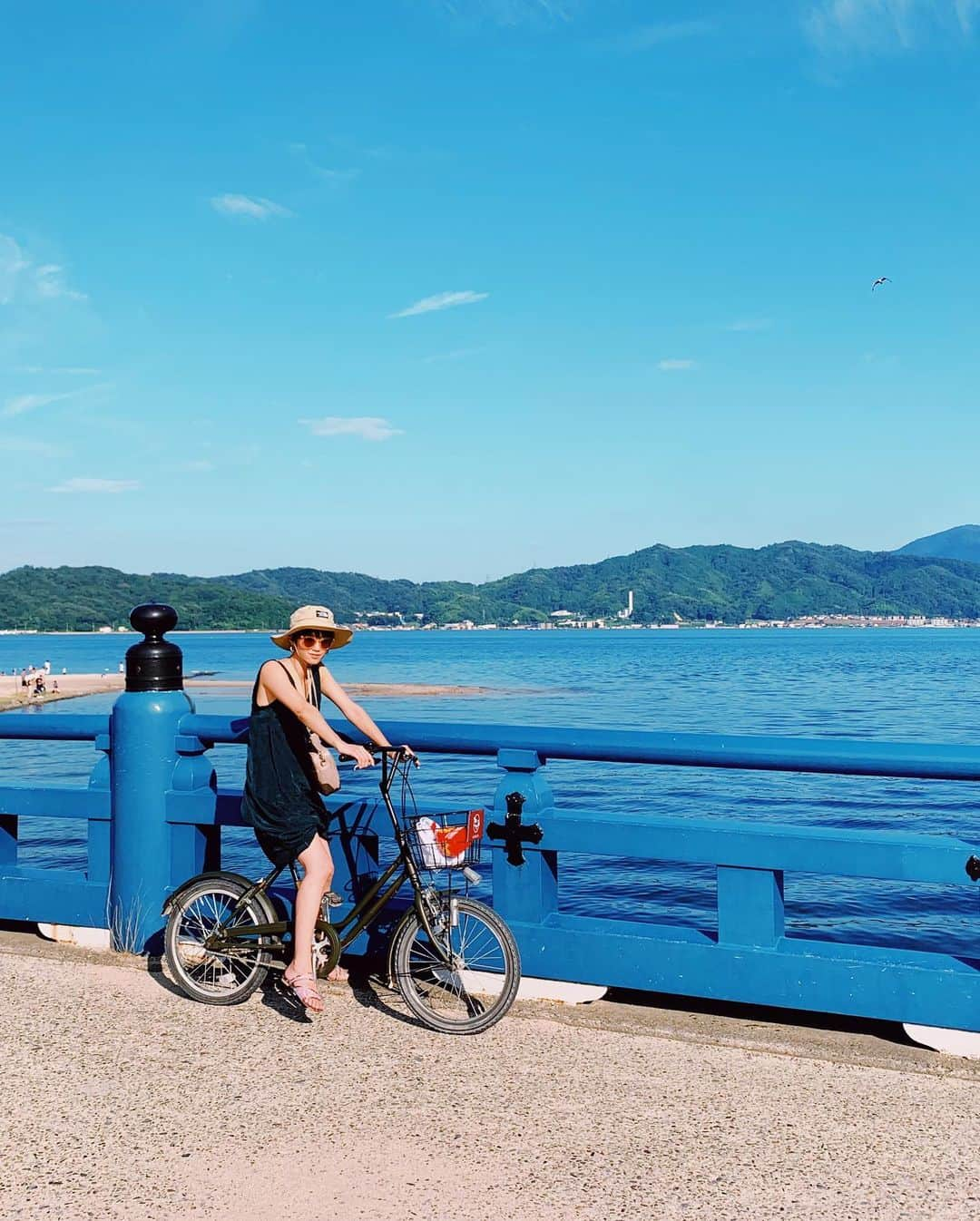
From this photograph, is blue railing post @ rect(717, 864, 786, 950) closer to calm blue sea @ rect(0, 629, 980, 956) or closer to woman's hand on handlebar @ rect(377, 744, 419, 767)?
calm blue sea @ rect(0, 629, 980, 956)

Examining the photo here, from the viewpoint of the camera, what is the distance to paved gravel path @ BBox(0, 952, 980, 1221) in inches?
129

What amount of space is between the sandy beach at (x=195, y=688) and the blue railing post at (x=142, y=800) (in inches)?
2003

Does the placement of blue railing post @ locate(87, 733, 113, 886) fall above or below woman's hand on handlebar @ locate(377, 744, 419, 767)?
below

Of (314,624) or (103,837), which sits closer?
(314,624)

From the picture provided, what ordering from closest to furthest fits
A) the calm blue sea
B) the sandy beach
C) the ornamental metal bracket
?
the ornamental metal bracket < the calm blue sea < the sandy beach

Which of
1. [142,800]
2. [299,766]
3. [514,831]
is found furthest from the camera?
[142,800]

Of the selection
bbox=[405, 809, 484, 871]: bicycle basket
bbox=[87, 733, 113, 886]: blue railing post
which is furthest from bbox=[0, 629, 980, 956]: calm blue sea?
bbox=[87, 733, 113, 886]: blue railing post

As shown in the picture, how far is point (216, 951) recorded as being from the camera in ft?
16.5

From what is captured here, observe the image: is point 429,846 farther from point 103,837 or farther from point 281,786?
point 103,837

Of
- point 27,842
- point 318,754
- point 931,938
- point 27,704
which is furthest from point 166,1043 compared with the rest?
point 27,704

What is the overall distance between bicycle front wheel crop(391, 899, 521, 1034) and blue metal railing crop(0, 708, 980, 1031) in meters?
0.27

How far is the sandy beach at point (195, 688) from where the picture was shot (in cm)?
6097

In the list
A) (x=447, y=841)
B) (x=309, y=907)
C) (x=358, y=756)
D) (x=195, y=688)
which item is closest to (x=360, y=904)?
(x=309, y=907)

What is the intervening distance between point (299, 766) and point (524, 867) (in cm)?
104
